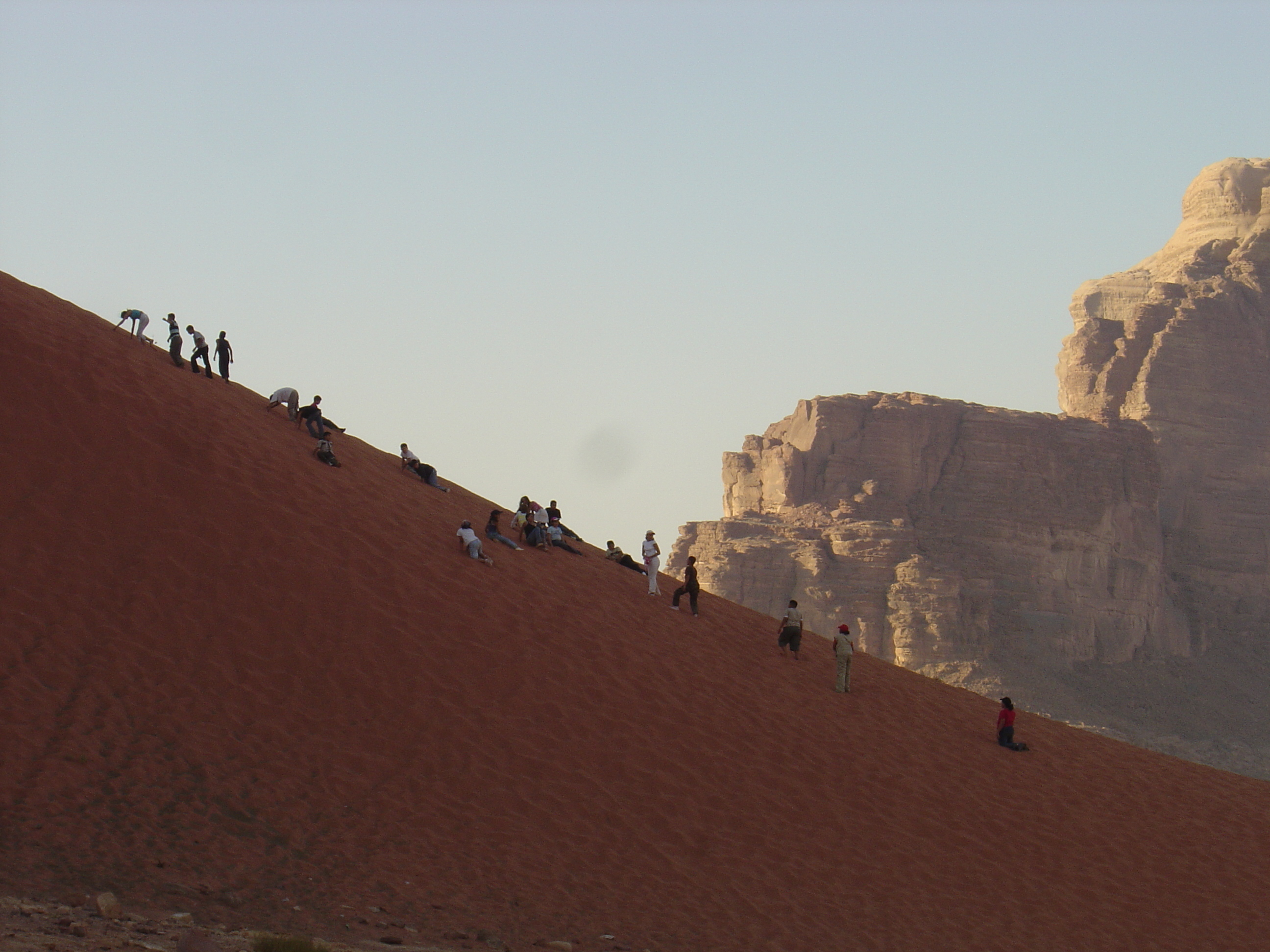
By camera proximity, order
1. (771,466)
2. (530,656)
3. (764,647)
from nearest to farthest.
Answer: (530,656)
(764,647)
(771,466)

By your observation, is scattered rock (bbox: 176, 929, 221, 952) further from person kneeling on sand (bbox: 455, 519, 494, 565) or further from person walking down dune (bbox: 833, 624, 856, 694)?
person walking down dune (bbox: 833, 624, 856, 694)

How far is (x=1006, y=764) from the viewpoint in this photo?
22.6 m

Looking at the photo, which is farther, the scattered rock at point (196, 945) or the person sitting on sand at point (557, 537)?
the person sitting on sand at point (557, 537)

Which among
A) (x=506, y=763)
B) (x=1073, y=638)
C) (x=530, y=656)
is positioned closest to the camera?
(x=506, y=763)

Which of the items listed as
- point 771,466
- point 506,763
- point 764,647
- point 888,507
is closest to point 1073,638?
point 888,507

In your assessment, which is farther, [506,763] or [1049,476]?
[1049,476]

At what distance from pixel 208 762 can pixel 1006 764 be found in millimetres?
11979

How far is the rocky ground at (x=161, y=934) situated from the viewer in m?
11.6

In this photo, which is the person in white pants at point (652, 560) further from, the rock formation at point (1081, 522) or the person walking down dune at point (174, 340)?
the rock formation at point (1081, 522)

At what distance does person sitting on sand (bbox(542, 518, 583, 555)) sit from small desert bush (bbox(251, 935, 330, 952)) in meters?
14.2

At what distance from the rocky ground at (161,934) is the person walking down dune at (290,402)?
43.6 ft

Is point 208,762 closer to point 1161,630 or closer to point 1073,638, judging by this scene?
point 1073,638

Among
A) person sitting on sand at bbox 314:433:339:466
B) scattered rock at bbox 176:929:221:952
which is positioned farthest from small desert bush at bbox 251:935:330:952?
person sitting on sand at bbox 314:433:339:466

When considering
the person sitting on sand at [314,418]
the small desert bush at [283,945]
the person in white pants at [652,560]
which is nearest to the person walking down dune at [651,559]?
the person in white pants at [652,560]
